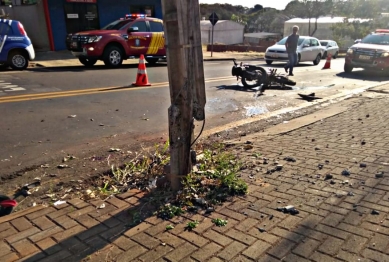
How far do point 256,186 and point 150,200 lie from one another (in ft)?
3.67

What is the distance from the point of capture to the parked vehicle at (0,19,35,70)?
12.0 m

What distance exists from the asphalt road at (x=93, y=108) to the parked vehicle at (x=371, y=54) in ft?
5.84

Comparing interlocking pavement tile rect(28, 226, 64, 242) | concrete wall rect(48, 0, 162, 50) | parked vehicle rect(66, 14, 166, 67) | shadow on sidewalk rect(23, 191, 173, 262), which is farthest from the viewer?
concrete wall rect(48, 0, 162, 50)

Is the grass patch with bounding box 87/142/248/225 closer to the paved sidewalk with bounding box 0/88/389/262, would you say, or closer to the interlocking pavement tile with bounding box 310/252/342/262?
the paved sidewalk with bounding box 0/88/389/262

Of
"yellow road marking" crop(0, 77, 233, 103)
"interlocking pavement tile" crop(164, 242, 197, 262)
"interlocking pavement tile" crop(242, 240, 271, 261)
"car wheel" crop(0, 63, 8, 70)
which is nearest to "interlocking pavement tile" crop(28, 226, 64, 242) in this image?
"interlocking pavement tile" crop(164, 242, 197, 262)

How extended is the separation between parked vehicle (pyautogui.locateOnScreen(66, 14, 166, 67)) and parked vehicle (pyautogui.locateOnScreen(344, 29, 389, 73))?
848 centimetres

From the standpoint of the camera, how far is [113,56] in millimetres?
14258

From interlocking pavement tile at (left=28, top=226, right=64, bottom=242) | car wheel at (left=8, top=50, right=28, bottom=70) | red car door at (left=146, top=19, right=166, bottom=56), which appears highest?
red car door at (left=146, top=19, right=166, bottom=56)

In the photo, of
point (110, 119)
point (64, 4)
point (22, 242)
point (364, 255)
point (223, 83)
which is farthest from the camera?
point (64, 4)

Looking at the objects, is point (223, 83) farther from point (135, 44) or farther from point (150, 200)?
point (150, 200)

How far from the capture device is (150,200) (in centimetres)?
327

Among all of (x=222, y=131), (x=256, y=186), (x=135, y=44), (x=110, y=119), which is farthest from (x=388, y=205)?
(x=135, y=44)

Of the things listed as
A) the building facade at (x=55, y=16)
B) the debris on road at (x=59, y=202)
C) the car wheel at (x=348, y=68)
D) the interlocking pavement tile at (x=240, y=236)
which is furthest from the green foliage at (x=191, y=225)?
the building facade at (x=55, y=16)

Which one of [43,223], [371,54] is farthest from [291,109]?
[371,54]
